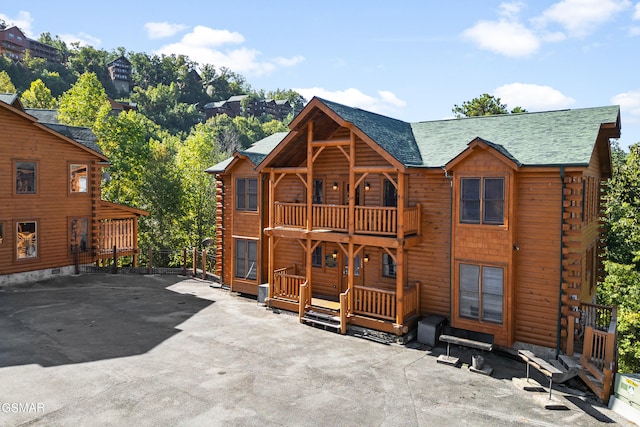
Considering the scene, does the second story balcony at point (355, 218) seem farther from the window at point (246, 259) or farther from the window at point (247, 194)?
the window at point (246, 259)

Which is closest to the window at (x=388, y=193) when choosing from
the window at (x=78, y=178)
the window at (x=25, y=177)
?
the window at (x=78, y=178)

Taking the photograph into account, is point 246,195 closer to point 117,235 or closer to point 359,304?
point 359,304

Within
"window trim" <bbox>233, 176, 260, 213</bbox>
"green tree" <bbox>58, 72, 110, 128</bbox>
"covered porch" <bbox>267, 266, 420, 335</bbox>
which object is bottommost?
"covered porch" <bbox>267, 266, 420, 335</bbox>

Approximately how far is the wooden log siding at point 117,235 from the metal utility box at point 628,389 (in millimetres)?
24413

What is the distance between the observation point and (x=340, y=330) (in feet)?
50.1

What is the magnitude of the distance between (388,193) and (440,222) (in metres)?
2.44

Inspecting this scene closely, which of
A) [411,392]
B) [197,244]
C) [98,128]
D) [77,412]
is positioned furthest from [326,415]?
[98,128]

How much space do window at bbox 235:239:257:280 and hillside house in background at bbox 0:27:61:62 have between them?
97.8 meters

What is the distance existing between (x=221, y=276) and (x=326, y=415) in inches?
520

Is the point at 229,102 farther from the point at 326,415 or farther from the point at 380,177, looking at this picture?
the point at 326,415

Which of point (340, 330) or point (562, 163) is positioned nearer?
point (562, 163)

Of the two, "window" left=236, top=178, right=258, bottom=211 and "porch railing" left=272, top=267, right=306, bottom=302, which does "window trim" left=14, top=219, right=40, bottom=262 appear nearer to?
"window" left=236, top=178, right=258, bottom=211

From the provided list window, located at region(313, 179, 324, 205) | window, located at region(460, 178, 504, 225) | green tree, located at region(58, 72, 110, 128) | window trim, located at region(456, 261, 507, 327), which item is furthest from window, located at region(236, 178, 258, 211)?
green tree, located at region(58, 72, 110, 128)

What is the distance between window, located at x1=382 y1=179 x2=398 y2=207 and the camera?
651 inches
